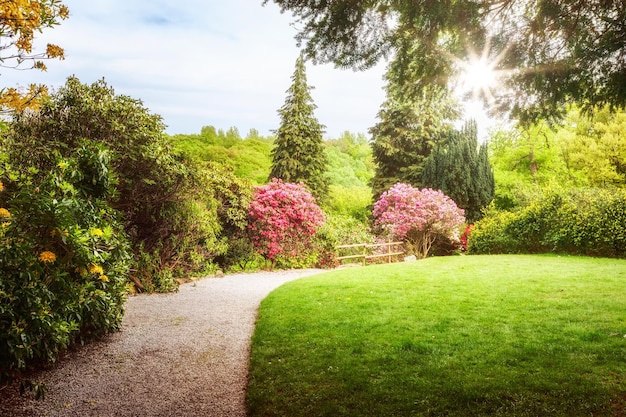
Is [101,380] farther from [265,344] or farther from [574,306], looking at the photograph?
[574,306]

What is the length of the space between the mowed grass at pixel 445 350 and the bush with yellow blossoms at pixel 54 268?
7.10 feet

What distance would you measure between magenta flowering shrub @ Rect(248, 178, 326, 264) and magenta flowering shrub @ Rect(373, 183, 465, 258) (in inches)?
179

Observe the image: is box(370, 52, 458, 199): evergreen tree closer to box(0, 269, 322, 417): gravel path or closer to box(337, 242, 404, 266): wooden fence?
box(337, 242, 404, 266): wooden fence

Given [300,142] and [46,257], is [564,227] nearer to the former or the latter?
[300,142]

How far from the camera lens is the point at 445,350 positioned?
4.63 metres

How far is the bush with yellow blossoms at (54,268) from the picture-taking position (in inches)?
152

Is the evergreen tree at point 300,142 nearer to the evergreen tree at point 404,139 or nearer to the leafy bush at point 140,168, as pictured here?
the evergreen tree at point 404,139

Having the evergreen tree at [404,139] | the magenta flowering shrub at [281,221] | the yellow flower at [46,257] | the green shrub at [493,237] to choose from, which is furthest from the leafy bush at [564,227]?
the yellow flower at [46,257]

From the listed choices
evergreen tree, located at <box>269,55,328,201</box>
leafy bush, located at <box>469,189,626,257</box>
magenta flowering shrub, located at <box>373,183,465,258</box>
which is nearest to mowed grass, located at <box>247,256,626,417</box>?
leafy bush, located at <box>469,189,626,257</box>

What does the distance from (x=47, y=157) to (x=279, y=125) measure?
53.7ft

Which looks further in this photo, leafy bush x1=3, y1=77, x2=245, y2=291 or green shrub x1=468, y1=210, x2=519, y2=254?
green shrub x1=468, y1=210, x2=519, y2=254

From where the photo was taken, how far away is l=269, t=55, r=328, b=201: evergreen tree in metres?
21.9

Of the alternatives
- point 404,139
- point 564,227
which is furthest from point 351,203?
point 564,227

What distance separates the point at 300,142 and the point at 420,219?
859 centimetres
